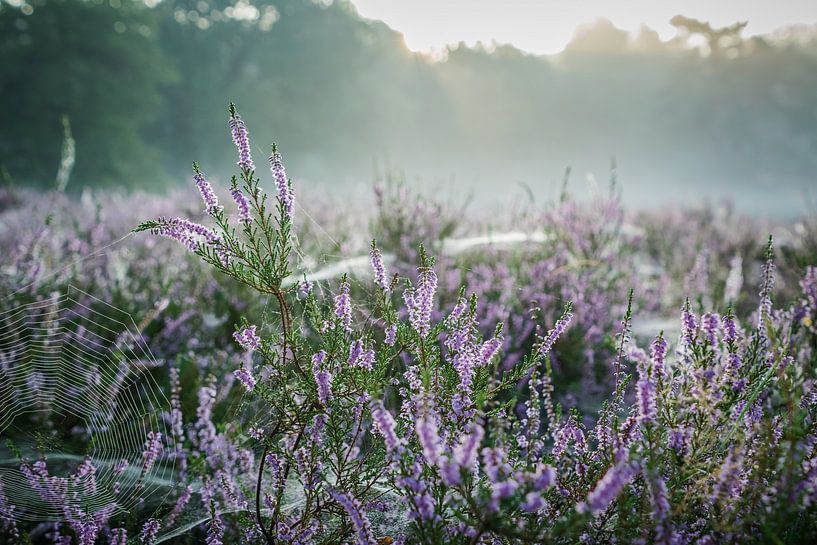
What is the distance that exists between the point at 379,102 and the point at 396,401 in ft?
147

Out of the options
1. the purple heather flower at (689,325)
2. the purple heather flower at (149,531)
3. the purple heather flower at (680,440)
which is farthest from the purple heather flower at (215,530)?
the purple heather flower at (689,325)

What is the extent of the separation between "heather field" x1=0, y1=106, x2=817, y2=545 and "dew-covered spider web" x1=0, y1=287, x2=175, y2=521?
0.02m

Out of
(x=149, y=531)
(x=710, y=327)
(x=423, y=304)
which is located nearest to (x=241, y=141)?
(x=423, y=304)

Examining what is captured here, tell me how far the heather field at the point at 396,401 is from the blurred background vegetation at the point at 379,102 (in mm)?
19112

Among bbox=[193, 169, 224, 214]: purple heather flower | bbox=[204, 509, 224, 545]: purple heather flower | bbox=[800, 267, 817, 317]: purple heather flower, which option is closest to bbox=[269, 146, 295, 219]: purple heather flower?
bbox=[193, 169, 224, 214]: purple heather flower

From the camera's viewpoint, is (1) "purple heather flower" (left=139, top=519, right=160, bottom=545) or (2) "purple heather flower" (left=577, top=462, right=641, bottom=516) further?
(1) "purple heather flower" (left=139, top=519, right=160, bottom=545)

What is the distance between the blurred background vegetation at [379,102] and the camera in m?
22.1

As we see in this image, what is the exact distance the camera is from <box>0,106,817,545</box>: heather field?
47.4 inches

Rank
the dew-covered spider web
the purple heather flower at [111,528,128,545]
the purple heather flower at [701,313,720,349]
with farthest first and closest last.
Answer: the dew-covered spider web, the purple heather flower at [111,528,128,545], the purple heather flower at [701,313,720,349]

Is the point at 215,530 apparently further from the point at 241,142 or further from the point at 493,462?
the point at 241,142

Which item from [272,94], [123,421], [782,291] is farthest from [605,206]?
[272,94]

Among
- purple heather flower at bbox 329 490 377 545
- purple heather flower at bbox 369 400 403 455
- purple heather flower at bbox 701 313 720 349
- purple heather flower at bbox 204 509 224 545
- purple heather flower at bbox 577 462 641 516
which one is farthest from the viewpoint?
purple heather flower at bbox 204 509 224 545

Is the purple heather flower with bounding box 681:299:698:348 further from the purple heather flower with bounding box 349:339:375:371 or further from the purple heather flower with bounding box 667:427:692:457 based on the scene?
the purple heather flower with bounding box 349:339:375:371

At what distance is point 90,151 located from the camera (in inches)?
895
